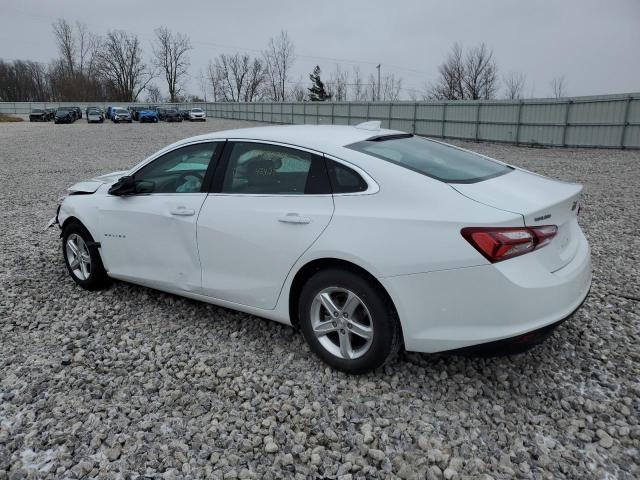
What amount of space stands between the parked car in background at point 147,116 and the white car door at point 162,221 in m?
44.2

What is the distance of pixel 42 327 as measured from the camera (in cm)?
402

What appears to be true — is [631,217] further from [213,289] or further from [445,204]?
[213,289]

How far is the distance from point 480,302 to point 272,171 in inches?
63.8

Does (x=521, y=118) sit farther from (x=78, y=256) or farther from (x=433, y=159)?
(x=78, y=256)

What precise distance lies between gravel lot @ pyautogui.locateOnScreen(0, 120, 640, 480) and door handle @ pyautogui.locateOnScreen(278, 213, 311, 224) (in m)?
0.99

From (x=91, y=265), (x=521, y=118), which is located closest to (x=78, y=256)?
(x=91, y=265)

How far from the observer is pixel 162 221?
3791mm

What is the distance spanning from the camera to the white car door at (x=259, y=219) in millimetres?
3080

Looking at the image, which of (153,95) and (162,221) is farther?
(153,95)

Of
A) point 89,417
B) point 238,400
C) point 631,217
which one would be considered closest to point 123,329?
point 89,417

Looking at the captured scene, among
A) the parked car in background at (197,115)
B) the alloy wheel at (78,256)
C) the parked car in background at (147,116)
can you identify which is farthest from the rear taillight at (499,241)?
the parked car in background at (197,115)

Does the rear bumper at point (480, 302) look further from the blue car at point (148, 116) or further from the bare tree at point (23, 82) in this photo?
the bare tree at point (23, 82)

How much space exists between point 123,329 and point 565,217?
10.7ft

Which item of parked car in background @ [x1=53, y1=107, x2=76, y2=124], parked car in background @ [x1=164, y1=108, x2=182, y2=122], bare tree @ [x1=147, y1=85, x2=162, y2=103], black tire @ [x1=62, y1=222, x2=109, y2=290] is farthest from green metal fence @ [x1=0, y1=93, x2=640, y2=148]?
bare tree @ [x1=147, y1=85, x2=162, y2=103]
